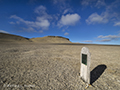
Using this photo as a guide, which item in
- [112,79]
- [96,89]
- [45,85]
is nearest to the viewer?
[96,89]

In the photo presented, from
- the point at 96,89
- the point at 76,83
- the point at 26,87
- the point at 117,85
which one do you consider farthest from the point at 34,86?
the point at 117,85

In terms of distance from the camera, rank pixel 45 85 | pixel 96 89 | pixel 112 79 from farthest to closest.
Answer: pixel 112 79 → pixel 45 85 → pixel 96 89

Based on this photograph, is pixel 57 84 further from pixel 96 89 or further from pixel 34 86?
pixel 96 89

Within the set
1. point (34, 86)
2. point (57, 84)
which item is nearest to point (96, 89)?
point (57, 84)

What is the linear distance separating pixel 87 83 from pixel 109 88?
104cm

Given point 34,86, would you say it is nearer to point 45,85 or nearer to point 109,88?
point 45,85

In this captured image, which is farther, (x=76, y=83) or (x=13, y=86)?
(x=76, y=83)

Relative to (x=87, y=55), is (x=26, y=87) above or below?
below

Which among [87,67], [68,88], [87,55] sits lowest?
[68,88]

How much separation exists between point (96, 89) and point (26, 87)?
11.5 feet

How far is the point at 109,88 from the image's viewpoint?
10.5 feet

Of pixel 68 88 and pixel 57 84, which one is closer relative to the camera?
pixel 68 88

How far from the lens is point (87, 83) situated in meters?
3.51

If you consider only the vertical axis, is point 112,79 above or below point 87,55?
below
